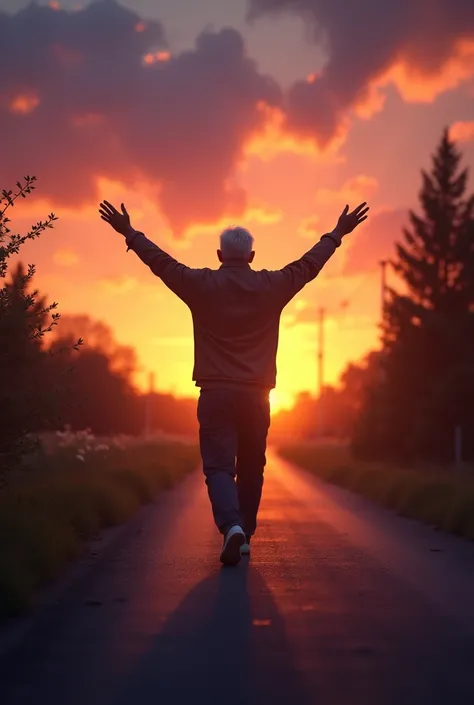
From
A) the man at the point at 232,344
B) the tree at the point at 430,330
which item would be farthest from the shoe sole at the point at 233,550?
the tree at the point at 430,330

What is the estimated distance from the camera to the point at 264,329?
725cm

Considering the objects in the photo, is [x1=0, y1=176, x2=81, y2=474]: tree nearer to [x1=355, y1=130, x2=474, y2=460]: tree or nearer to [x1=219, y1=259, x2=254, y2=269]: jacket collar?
[x1=219, y1=259, x2=254, y2=269]: jacket collar

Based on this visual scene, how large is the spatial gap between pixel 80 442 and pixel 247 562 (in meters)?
16.6

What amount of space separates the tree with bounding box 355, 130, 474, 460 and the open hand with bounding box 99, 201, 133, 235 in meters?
27.4

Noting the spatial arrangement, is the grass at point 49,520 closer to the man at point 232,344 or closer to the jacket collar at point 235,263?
the man at point 232,344

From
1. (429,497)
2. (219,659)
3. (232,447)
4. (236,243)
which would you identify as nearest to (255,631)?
(219,659)

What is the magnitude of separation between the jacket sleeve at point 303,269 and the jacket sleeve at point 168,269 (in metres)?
0.59

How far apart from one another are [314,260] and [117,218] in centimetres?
151

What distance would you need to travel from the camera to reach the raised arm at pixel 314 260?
7.29m

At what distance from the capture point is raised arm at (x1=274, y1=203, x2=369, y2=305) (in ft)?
23.9

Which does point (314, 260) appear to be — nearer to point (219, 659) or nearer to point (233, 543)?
point (233, 543)

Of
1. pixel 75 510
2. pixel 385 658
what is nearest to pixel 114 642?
pixel 385 658

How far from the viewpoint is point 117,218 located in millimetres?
7375

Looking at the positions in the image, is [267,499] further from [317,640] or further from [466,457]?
[466,457]
